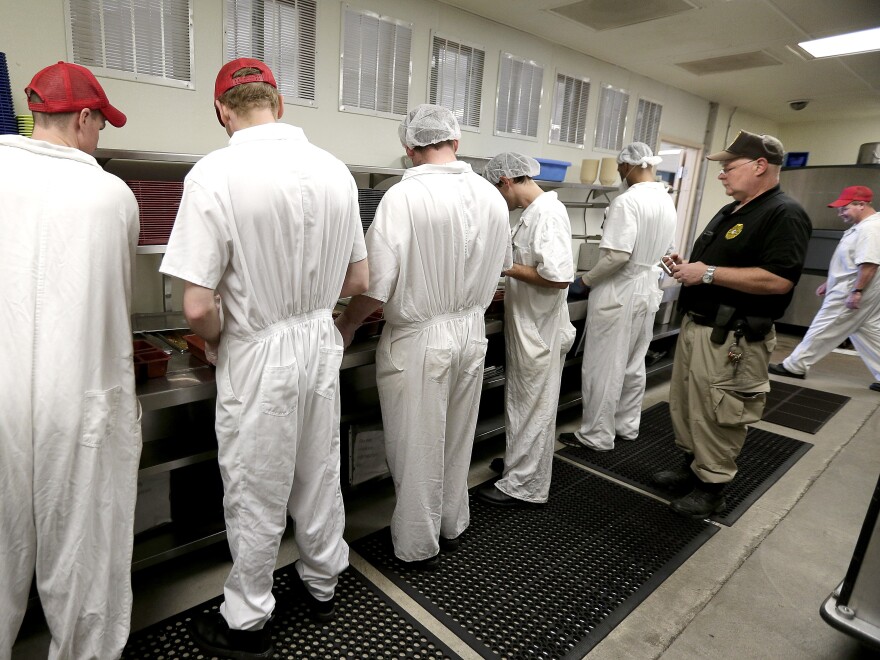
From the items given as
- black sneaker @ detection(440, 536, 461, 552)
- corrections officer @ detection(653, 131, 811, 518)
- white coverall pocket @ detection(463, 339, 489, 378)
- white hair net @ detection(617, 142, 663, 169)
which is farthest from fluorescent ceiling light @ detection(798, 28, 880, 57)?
black sneaker @ detection(440, 536, 461, 552)

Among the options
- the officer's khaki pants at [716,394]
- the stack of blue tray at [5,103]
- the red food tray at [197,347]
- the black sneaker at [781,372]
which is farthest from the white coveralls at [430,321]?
the black sneaker at [781,372]

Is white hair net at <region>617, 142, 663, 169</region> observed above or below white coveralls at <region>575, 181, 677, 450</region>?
above

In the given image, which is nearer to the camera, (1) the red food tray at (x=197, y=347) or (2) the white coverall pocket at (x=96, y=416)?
(2) the white coverall pocket at (x=96, y=416)

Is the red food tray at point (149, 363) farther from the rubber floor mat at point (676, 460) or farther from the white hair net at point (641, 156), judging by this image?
the white hair net at point (641, 156)

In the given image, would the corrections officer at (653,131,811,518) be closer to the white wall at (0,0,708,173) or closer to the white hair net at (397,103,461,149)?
the white hair net at (397,103,461,149)

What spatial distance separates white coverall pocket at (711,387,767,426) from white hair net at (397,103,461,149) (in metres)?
1.46

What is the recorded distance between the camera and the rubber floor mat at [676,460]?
2.68 m

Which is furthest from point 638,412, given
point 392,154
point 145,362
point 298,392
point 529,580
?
point 145,362

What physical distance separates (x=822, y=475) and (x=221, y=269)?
3177 mm

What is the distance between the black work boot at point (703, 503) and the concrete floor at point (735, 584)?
9 cm

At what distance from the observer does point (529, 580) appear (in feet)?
6.51

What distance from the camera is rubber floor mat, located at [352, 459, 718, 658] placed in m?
1.75

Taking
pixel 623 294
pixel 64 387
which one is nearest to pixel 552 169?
pixel 623 294

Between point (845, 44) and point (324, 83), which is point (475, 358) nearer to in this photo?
point (324, 83)
